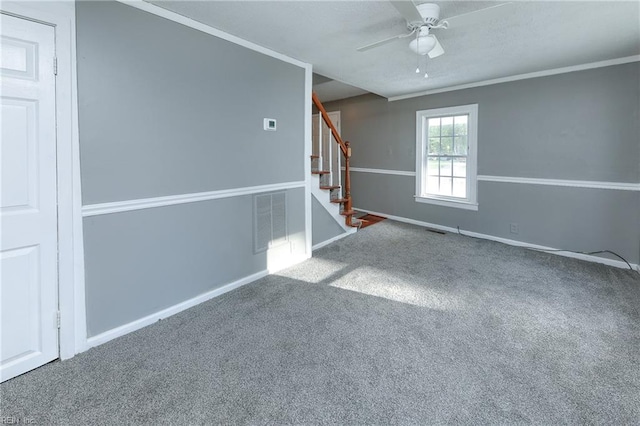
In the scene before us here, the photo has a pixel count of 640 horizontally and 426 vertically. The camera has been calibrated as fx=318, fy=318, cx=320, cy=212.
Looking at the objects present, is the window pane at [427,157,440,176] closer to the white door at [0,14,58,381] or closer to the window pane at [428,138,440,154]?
the window pane at [428,138,440,154]

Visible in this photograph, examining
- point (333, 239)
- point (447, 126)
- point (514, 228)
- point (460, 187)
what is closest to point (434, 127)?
point (447, 126)

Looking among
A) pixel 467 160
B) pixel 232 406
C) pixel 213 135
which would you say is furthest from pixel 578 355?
pixel 467 160

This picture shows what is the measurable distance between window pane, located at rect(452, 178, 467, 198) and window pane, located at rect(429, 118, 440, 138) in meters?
0.86

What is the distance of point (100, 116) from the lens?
2.08m

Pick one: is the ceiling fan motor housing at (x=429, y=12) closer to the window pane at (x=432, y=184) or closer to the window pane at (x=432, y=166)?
the window pane at (x=432, y=166)

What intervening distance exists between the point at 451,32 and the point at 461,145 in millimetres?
2539

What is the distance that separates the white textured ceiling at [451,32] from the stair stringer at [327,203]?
142 cm

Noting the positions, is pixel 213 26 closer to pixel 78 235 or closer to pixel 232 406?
pixel 78 235

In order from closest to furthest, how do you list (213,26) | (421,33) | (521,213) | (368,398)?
(368,398) → (421,33) → (213,26) → (521,213)

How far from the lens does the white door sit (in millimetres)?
1743

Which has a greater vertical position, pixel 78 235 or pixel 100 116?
pixel 100 116

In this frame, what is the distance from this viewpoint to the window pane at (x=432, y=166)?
541cm

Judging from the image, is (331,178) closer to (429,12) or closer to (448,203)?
(448,203)

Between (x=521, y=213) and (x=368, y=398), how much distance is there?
3865 mm
